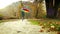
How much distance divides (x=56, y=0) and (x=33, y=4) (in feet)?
1.00

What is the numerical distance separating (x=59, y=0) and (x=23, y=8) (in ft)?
1.57

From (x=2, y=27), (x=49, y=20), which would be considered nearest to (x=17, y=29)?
(x=2, y=27)

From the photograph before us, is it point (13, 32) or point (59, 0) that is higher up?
point (59, 0)

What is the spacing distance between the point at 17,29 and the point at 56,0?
629 millimetres

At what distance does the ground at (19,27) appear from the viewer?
1.76m

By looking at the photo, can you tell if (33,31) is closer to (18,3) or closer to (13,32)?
(13,32)

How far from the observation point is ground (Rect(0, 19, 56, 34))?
1763 mm

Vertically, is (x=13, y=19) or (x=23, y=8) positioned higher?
(x=23, y=8)

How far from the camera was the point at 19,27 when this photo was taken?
5.89ft

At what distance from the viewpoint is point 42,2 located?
1836 mm

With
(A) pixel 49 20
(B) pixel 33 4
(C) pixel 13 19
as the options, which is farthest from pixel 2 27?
(A) pixel 49 20

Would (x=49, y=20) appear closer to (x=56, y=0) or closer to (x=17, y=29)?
(x=56, y=0)

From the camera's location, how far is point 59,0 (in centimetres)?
183

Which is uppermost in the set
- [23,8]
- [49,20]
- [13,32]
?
[23,8]
